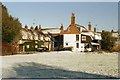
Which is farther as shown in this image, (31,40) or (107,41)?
(31,40)

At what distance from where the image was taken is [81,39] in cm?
2352

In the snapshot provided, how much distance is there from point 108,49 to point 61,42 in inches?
175

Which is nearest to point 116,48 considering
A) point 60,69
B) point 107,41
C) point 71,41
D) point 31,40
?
point 107,41

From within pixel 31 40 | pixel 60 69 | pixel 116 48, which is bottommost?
pixel 60 69

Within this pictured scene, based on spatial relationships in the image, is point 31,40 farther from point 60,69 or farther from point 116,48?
point 60,69

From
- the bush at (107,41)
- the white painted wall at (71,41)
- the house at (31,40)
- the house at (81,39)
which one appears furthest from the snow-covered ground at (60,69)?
the house at (31,40)

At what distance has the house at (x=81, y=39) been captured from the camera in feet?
73.0

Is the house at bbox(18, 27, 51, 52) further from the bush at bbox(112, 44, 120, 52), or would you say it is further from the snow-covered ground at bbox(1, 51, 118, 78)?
the snow-covered ground at bbox(1, 51, 118, 78)

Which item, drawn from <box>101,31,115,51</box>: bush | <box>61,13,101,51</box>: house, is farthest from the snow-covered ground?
<box>61,13,101,51</box>: house

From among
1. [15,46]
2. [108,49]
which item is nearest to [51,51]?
[15,46]

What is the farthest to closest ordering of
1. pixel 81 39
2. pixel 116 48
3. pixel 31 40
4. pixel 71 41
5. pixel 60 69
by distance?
1. pixel 31 40
2. pixel 81 39
3. pixel 71 41
4. pixel 116 48
5. pixel 60 69

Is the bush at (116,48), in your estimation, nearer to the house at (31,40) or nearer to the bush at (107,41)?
the bush at (107,41)

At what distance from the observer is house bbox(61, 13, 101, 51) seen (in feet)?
73.0

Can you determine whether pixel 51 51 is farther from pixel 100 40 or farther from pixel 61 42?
pixel 100 40
